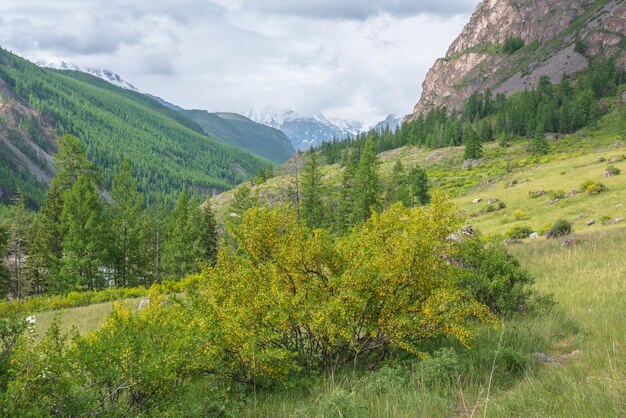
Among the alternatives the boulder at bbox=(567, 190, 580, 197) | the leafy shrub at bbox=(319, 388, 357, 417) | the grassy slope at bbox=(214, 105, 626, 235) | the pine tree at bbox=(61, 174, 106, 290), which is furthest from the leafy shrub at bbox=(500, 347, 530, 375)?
the boulder at bbox=(567, 190, 580, 197)

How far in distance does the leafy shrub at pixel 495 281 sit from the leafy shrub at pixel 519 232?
1834cm

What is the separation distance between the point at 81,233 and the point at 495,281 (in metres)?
30.4

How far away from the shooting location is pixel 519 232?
27.2m

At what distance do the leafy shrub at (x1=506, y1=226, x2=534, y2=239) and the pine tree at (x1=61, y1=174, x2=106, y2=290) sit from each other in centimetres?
3058

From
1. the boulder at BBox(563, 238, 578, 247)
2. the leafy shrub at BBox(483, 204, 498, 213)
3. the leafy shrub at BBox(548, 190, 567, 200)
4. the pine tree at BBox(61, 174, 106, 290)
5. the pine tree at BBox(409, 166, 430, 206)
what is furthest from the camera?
the pine tree at BBox(409, 166, 430, 206)

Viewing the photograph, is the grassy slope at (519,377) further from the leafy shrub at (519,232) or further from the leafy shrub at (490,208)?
the leafy shrub at (490,208)

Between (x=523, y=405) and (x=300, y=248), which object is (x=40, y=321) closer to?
(x=300, y=248)

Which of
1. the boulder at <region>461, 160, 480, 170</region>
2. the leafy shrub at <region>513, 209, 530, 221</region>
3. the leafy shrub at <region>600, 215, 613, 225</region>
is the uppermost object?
the boulder at <region>461, 160, 480, 170</region>

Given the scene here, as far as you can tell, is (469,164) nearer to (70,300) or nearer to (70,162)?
(70,162)

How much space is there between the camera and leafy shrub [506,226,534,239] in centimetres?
2673

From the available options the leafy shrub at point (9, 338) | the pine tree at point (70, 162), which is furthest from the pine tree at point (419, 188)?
the leafy shrub at point (9, 338)

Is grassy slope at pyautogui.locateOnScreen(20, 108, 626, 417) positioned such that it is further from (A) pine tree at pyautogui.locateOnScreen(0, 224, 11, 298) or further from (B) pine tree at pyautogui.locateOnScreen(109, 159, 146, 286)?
(A) pine tree at pyautogui.locateOnScreen(0, 224, 11, 298)

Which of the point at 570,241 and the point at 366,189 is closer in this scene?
the point at 570,241

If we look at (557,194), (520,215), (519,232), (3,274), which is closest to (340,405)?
(519,232)
